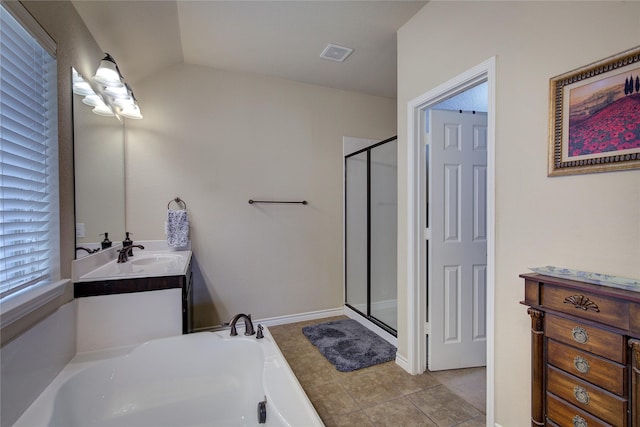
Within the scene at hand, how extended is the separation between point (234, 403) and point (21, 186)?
148 centimetres

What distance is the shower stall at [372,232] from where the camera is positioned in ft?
9.73

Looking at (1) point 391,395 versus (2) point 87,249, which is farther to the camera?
(1) point 391,395

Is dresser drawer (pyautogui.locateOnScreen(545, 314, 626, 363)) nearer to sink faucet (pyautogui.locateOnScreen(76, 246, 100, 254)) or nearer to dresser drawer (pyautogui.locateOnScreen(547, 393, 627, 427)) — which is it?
dresser drawer (pyautogui.locateOnScreen(547, 393, 627, 427))

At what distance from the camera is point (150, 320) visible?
→ 1.71 metres

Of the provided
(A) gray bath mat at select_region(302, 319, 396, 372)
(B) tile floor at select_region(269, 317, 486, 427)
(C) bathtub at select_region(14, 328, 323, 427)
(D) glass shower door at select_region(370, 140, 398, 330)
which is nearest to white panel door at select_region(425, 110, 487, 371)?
(B) tile floor at select_region(269, 317, 486, 427)

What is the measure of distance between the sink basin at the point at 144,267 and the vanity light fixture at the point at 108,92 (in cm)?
106

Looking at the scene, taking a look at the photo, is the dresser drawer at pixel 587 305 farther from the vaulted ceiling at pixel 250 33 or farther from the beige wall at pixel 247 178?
the beige wall at pixel 247 178

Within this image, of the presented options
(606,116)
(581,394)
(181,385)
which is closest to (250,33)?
(606,116)

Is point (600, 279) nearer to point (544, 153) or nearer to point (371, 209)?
point (544, 153)

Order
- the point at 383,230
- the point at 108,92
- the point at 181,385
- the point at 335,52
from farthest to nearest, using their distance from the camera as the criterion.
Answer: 1. the point at 383,230
2. the point at 335,52
3. the point at 108,92
4. the point at 181,385

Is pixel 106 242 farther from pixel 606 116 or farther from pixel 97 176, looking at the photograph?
pixel 606 116

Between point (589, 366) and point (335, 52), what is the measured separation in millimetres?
2649

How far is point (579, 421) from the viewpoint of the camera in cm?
103

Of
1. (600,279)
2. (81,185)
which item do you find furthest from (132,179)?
(600,279)
